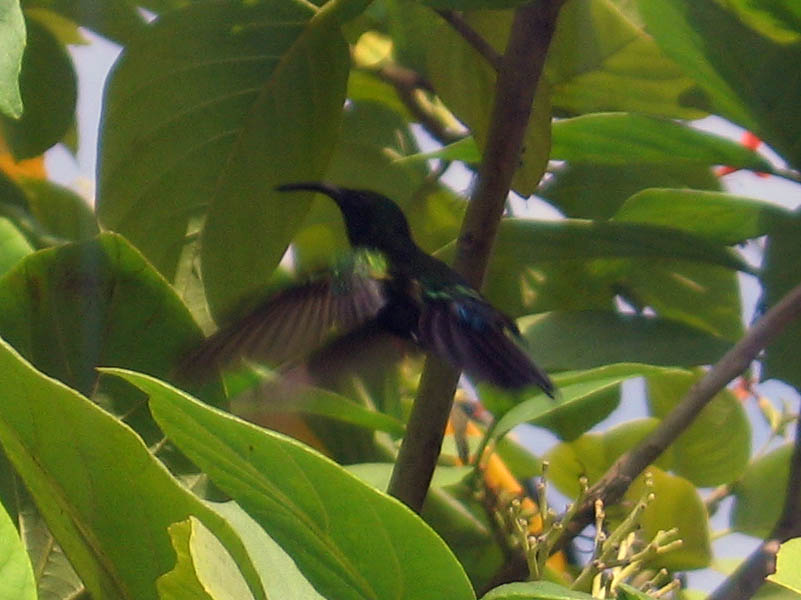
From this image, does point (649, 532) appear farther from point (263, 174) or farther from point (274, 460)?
point (274, 460)

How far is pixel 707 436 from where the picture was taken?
1.06 m

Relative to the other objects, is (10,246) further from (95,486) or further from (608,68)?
(608,68)

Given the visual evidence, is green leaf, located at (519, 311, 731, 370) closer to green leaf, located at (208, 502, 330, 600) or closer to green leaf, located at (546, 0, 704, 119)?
green leaf, located at (546, 0, 704, 119)

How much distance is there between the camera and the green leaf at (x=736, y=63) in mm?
798

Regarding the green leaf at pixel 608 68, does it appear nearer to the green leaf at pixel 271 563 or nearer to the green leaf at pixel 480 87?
the green leaf at pixel 480 87

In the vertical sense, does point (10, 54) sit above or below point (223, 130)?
above

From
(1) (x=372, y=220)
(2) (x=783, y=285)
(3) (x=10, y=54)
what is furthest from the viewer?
(1) (x=372, y=220)

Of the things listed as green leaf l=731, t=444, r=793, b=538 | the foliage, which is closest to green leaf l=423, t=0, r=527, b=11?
the foliage

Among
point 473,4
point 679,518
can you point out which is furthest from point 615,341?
point 473,4

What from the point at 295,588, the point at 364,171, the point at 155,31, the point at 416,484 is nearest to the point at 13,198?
the point at 155,31

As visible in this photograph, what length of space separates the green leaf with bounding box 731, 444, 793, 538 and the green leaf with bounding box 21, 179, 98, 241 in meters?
0.62

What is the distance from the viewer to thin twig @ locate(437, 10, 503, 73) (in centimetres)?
79

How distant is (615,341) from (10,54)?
20.4 inches

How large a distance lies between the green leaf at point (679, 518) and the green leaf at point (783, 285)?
0.14 metres
